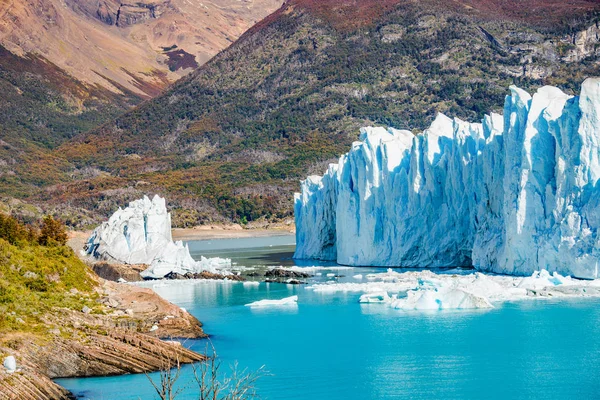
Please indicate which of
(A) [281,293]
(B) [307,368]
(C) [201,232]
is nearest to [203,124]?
(C) [201,232]

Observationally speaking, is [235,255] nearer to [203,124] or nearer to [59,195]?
[59,195]

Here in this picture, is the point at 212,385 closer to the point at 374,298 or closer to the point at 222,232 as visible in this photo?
the point at 374,298

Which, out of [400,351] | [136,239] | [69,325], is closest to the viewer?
[69,325]

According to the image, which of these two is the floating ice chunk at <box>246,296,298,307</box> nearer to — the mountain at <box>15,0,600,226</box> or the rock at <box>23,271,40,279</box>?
the rock at <box>23,271,40,279</box>

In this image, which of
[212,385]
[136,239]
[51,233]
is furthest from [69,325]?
[136,239]

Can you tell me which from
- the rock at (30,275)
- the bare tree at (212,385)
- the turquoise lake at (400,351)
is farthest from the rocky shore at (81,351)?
the rock at (30,275)

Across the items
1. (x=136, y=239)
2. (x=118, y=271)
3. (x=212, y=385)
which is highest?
(x=136, y=239)
